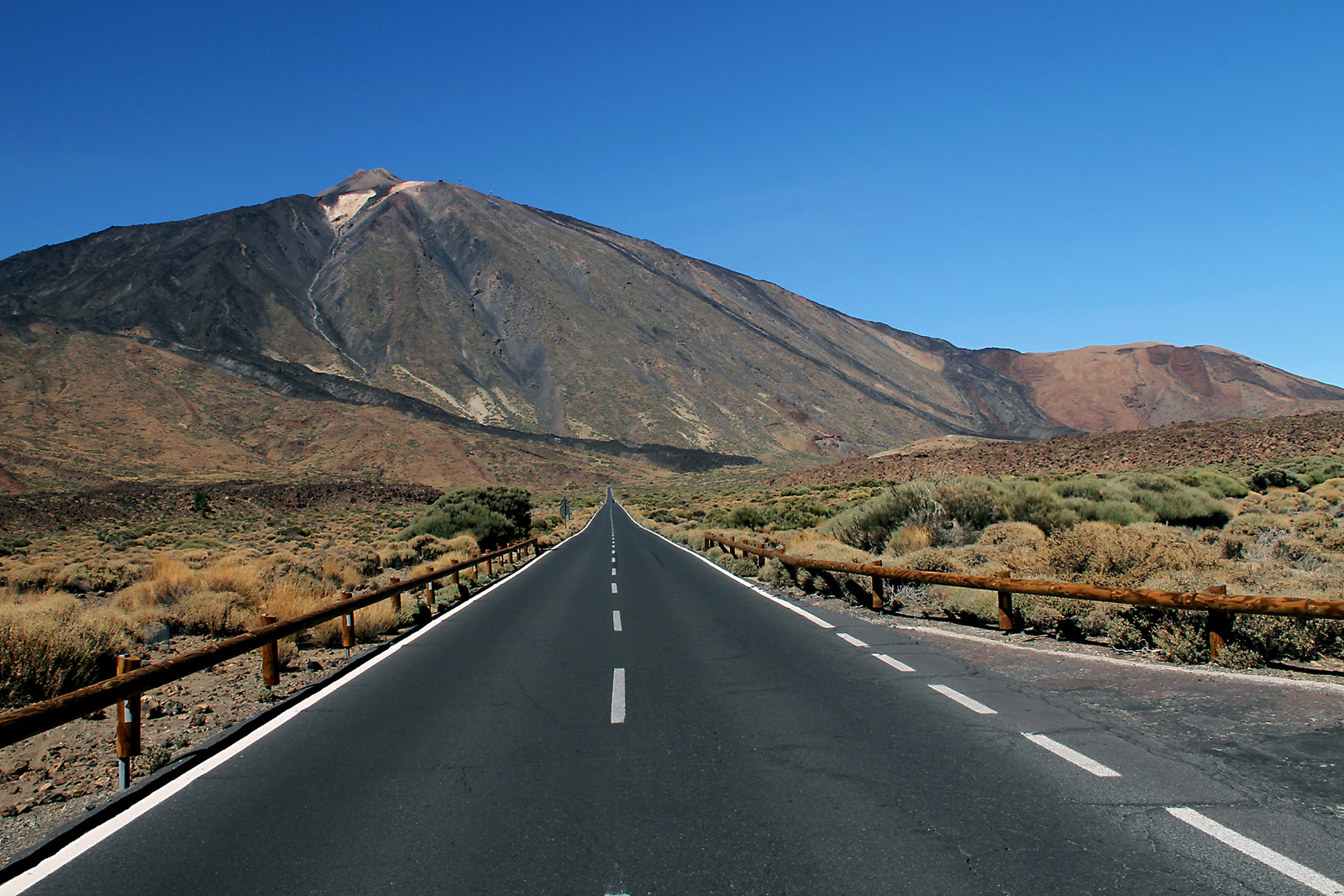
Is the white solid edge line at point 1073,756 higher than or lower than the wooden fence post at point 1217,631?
lower

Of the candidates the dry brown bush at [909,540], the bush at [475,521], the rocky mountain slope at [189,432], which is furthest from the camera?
the rocky mountain slope at [189,432]

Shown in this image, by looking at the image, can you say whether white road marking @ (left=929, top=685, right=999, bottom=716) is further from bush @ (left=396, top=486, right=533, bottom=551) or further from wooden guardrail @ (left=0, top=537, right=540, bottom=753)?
bush @ (left=396, top=486, right=533, bottom=551)

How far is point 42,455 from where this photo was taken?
2886 inches

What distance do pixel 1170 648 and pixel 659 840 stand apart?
6797 mm

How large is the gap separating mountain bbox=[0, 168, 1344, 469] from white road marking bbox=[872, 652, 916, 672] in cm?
11548

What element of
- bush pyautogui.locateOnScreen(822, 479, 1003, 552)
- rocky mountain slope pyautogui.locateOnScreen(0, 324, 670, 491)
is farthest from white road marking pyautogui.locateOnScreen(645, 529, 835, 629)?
rocky mountain slope pyautogui.locateOnScreen(0, 324, 670, 491)

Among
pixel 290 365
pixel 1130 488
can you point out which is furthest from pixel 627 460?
pixel 1130 488

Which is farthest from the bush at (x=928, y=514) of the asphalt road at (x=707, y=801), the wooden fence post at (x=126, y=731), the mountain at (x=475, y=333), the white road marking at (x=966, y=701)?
the mountain at (x=475, y=333)

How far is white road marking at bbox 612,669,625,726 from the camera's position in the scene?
6.88m

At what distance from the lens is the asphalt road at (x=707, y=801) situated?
3889mm

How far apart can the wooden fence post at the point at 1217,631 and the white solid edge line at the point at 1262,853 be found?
4509 mm

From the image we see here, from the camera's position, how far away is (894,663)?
8727 millimetres

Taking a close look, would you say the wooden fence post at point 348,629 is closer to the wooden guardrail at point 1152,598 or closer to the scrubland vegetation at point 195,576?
the scrubland vegetation at point 195,576

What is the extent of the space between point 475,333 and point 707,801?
161692 millimetres
